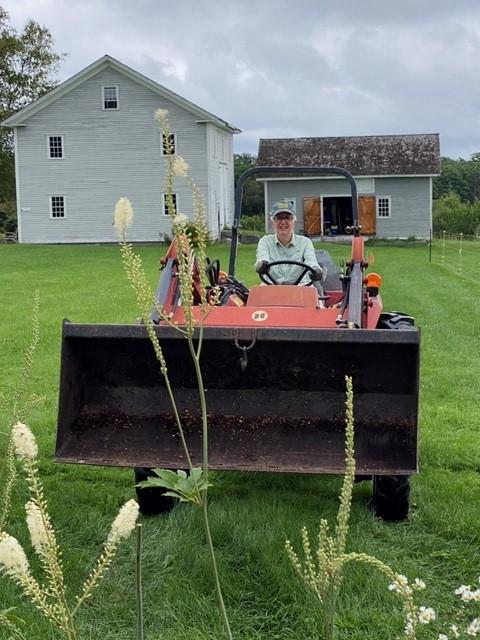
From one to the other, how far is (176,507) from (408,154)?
34497 millimetres

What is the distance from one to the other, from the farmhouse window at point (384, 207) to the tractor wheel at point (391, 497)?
33343 millimetres

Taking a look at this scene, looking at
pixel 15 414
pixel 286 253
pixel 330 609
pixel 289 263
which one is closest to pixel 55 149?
pixel 286 253

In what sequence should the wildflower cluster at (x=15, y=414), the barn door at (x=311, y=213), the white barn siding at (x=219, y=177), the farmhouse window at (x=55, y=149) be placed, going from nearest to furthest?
the wildflower cluster at (x=15, y=414), the white barn siding at (x=219, y=177), the farmhouse window at (x=55, y=149), the barn door at (x=311, y=213)

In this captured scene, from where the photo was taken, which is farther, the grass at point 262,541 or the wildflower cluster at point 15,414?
the grass at point 262,541

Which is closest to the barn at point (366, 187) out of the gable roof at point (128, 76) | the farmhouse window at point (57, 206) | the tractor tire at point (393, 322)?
the gable roof at point (128, 76)

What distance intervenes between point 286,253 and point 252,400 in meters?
2.30

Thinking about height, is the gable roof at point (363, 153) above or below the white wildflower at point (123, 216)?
above

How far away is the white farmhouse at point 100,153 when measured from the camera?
109 feet

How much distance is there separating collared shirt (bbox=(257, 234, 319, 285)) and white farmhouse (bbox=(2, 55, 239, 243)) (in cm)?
2649

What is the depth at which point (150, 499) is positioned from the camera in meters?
4.39

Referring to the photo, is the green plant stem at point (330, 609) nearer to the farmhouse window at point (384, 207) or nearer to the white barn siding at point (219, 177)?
the white barn siding at point (219, 177)

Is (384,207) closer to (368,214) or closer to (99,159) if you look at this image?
(368,214)

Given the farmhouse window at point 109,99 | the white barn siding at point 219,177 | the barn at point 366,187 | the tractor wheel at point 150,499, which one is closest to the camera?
the tractor wheel at point 150,499

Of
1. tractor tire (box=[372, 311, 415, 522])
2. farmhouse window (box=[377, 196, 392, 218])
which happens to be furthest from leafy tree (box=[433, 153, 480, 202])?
tractor tire (box=[372, 311, 415, 522])
